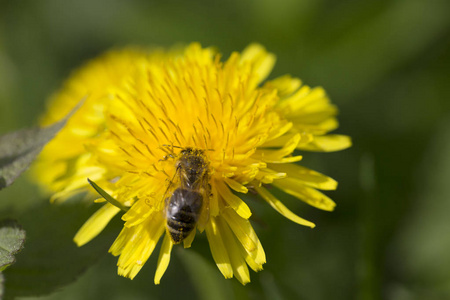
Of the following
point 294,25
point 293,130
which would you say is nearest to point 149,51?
point 294,25

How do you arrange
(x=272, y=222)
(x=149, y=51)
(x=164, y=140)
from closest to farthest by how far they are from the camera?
(x=164, y=140)
(x=272, y=222)
(x=149, y=51)

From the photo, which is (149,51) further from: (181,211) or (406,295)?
(406,295)

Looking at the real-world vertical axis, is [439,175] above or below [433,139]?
below

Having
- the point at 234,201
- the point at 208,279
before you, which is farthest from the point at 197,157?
the point at 208,279

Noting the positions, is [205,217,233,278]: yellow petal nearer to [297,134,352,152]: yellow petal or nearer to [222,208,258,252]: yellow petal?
[222,208,258,252]: yellow petal

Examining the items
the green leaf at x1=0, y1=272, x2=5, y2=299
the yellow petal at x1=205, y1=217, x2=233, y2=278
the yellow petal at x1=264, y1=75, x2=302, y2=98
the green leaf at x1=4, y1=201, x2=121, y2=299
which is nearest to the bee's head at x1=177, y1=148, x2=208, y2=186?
the yellow petal at x1=205, y1=217, x2=233, y2=278

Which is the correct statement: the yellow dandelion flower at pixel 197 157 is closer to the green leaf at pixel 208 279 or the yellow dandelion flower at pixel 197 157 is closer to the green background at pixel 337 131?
the green background at pixel 337 131

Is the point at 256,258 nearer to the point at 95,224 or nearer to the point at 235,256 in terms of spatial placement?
the point at 235,256
